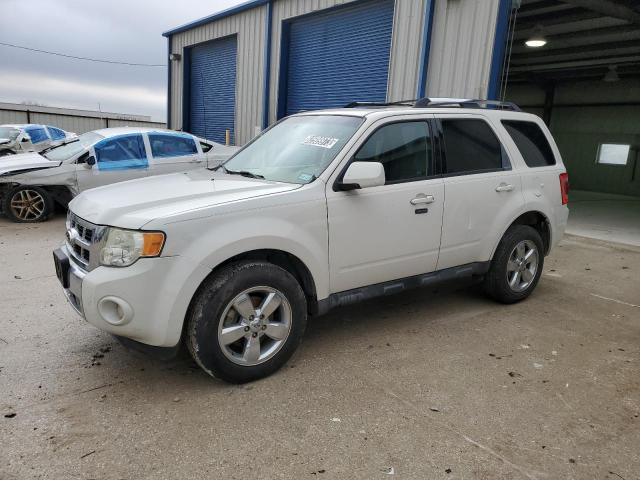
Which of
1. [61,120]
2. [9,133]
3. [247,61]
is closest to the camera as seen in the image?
[247,61]

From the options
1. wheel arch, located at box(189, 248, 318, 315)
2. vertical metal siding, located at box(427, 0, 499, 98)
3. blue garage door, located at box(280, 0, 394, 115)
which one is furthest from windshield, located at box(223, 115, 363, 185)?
blue garage door, located at box(280, 0, 394, 115)

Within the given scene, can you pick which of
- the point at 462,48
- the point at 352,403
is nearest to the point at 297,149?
the point at 352,403

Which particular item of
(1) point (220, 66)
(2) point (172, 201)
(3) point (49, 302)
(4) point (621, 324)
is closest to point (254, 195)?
(2) point (172, 201)

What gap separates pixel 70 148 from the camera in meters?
8.66

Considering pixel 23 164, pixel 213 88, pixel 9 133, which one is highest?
pixel 213 88

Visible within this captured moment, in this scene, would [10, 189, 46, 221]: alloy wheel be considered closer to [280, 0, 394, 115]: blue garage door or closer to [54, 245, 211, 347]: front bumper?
[280, 0, 394, 115]: blue garage door

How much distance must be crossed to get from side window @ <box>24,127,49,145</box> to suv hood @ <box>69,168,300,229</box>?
13689 mm

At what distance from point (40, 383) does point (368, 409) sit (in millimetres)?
2092

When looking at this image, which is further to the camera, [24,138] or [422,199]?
[24,138]

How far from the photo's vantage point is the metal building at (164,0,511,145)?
26.1 feet

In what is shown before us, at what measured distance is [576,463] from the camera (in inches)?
97.8

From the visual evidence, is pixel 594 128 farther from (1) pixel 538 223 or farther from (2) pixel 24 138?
(2) pixel 24 138

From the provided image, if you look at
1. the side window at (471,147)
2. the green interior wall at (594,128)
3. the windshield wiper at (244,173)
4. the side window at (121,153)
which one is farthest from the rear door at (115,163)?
the green interior wall at (594,128)

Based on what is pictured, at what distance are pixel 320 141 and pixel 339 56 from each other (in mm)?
7668
